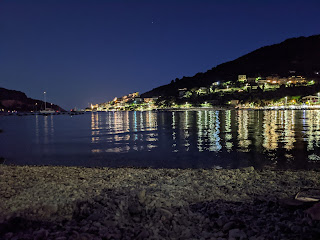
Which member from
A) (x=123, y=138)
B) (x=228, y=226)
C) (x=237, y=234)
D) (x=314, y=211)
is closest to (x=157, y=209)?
(x=228, y=226)

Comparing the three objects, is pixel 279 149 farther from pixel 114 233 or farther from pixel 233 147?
pixel 114 233

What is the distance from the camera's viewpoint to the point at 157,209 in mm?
5637

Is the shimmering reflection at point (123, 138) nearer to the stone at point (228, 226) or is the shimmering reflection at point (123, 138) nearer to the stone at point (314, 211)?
the stone at point (228, 226)

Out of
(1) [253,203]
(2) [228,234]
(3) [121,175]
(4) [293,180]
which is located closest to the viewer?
(2) [228,234]

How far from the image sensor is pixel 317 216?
190 inches

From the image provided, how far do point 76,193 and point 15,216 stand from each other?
5.37 ft

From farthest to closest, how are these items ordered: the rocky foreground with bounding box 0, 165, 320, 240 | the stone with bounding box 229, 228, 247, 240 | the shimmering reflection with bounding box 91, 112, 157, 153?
the shimmering reflection with bounding box 91, 112, 157, 153, the rocky foreground with bounding box 0, 165, 320, 240, the stone with bounding box 229, 228, 247, 240

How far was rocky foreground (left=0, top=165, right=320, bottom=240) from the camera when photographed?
477 cm

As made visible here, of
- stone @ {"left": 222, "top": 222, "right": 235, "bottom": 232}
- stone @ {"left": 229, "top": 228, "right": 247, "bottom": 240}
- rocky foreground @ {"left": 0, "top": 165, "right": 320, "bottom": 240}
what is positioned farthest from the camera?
stone @ {"left": 222, "top": 222, "right": 235, "bottom": 232}

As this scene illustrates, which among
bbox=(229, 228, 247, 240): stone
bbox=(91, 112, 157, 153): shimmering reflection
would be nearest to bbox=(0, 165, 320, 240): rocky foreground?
bbox=(229, 228, 247, 240): stone

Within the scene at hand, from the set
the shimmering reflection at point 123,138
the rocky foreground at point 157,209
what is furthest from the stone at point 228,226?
the shimmering reflection at point 123,138

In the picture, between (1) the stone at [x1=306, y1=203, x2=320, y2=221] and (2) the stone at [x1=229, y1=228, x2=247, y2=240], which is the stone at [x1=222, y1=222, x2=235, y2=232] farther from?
(1) the stone at [x1=306, y1=203, x2=320, y2=221]

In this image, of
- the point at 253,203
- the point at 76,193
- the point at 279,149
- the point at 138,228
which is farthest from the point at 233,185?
the point at 279,149

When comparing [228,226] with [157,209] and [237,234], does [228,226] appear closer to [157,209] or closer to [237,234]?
[237,234]
